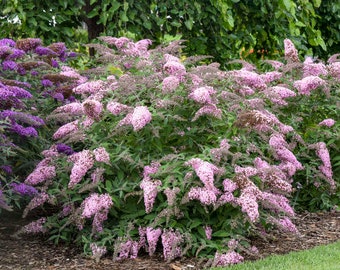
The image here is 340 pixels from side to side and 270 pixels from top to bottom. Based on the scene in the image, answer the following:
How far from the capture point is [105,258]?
15.1 feet

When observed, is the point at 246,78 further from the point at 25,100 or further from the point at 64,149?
the point at 25,100

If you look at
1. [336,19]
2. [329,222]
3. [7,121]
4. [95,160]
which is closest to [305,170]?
[329,222]

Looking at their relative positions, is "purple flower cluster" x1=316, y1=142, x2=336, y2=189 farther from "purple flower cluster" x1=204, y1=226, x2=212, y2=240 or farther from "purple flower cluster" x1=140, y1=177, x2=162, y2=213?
"purple flower cluster" x1=140, y1=177, x2=162, y2=213

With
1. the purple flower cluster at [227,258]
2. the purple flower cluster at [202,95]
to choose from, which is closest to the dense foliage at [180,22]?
the purple flower cluster at [202,95]

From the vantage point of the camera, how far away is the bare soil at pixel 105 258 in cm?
445

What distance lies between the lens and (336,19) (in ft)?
33.4

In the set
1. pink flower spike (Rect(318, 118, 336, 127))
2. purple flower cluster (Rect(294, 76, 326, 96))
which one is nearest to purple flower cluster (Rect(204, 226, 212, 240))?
purple flower cluster (Rect(294, 76, 326, 96))

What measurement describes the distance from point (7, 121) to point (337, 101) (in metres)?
2.99

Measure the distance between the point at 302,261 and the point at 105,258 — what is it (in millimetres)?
1321

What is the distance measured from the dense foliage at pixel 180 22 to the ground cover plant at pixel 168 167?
208cm

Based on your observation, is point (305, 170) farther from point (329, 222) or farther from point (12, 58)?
point (12, 58)

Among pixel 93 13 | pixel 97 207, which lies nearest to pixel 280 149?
pixel 97 207

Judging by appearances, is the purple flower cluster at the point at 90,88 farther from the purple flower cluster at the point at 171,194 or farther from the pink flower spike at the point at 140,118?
the purple flower cluster at the point at 171,194

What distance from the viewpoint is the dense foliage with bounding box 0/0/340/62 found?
7.46 meters
